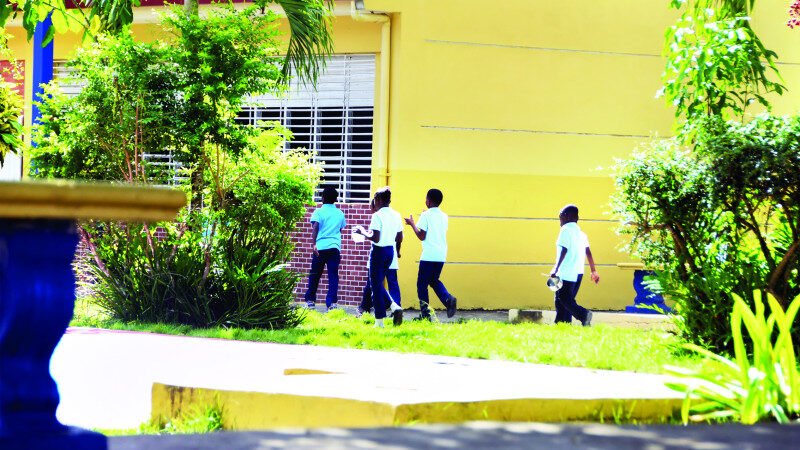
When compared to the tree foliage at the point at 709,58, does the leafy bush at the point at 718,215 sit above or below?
below

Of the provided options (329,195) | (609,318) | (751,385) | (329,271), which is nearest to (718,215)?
(609,318)

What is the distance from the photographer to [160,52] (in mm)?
12594

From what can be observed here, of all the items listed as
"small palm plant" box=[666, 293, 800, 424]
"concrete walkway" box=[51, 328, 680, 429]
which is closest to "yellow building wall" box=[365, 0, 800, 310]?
"concrete walkway" box=[51, 328, 680, 429]

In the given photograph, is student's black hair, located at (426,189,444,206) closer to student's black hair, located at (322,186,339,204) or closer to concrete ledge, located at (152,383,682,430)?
student's black hair, located at (322,186,339,204)

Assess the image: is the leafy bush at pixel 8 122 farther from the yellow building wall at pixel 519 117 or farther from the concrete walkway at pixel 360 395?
the yellow building wall at pixel 519 117

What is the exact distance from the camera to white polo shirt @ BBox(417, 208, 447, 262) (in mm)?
13852

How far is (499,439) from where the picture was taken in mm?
4152

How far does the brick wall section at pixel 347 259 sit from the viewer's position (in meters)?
16.6

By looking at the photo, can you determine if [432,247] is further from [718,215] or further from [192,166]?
[718,215]

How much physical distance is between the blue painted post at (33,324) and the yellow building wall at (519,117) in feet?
43.9

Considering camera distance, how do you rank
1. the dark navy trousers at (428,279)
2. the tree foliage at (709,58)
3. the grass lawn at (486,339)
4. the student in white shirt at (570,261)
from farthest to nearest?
the dark navy trousers at (428,279) → the student in white shirt at (570,261) → the tree foliage at (709,58) → the grass lawn at (486,339)

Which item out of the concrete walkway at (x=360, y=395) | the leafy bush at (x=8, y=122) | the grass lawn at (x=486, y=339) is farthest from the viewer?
the leafy bush at (x=8, y=122)

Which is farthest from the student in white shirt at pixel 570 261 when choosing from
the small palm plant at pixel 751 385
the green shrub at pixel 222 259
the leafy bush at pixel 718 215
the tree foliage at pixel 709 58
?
the small palm plant at pixel 751 385

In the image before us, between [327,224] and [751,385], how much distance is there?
9825 mm
